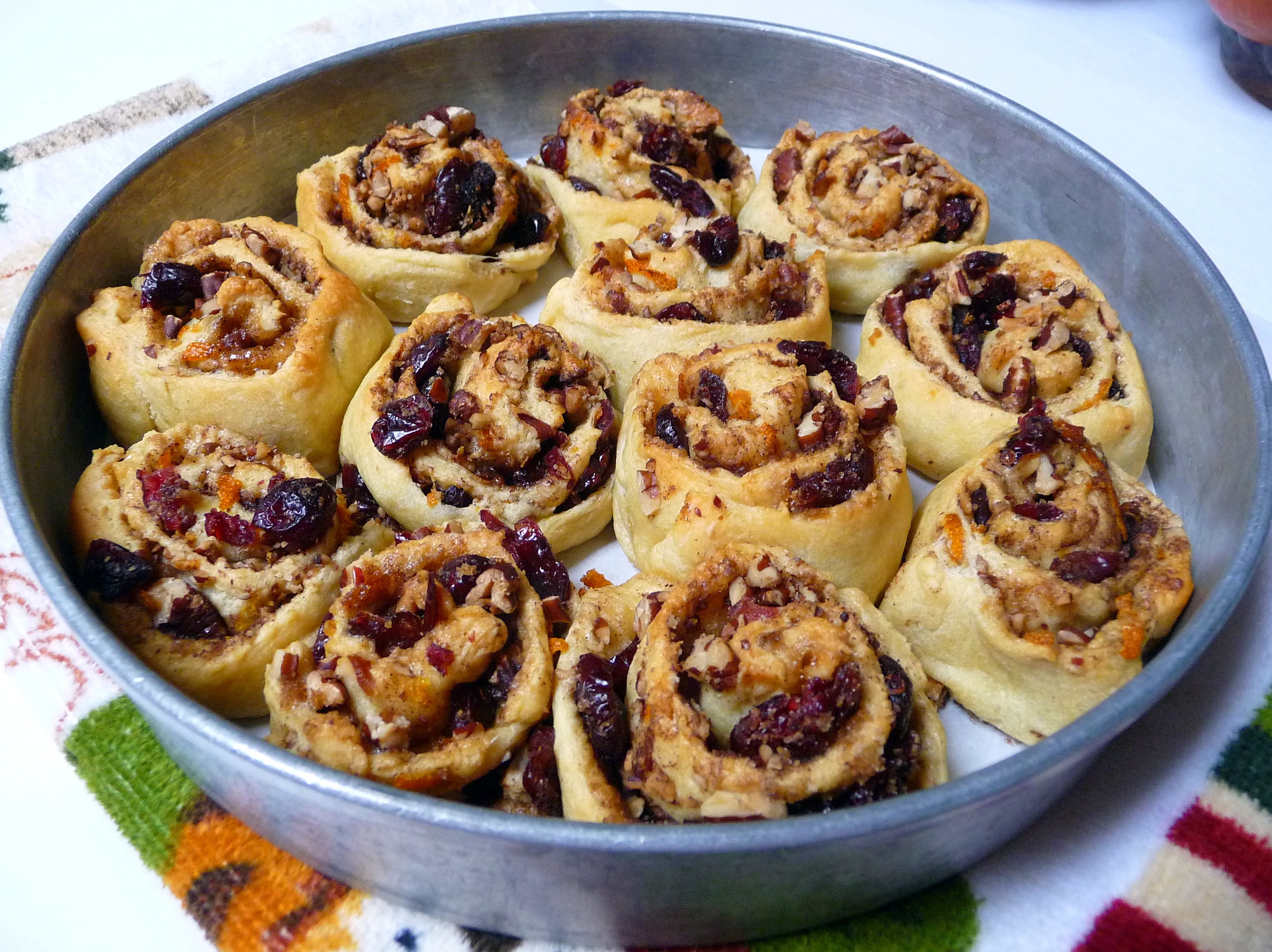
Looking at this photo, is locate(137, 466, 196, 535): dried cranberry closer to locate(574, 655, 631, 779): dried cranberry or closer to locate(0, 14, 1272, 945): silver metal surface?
locate(0, 14, 1272, 945): silver metal surface

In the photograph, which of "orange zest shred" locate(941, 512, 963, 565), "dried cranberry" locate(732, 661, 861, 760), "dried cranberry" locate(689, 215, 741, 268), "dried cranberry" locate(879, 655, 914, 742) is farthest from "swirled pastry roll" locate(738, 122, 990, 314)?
"dried cranberry" locate(732, 661, 861, 760)

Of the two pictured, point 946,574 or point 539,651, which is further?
point 946,574

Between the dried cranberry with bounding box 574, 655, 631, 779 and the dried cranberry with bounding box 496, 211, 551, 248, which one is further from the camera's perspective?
the dried cranberry with bounding box 496, 211, 551, 248

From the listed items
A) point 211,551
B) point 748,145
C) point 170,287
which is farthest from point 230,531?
point 748,145

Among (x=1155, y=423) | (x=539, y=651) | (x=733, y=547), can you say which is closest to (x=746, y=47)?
(x=1155, y=423)

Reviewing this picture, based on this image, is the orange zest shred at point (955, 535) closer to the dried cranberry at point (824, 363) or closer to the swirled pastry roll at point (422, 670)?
the dried cranberry at point (824, 363)

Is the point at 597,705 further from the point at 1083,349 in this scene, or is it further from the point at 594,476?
the point at 1083,349

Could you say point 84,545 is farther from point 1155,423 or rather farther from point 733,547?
point 1155,423
